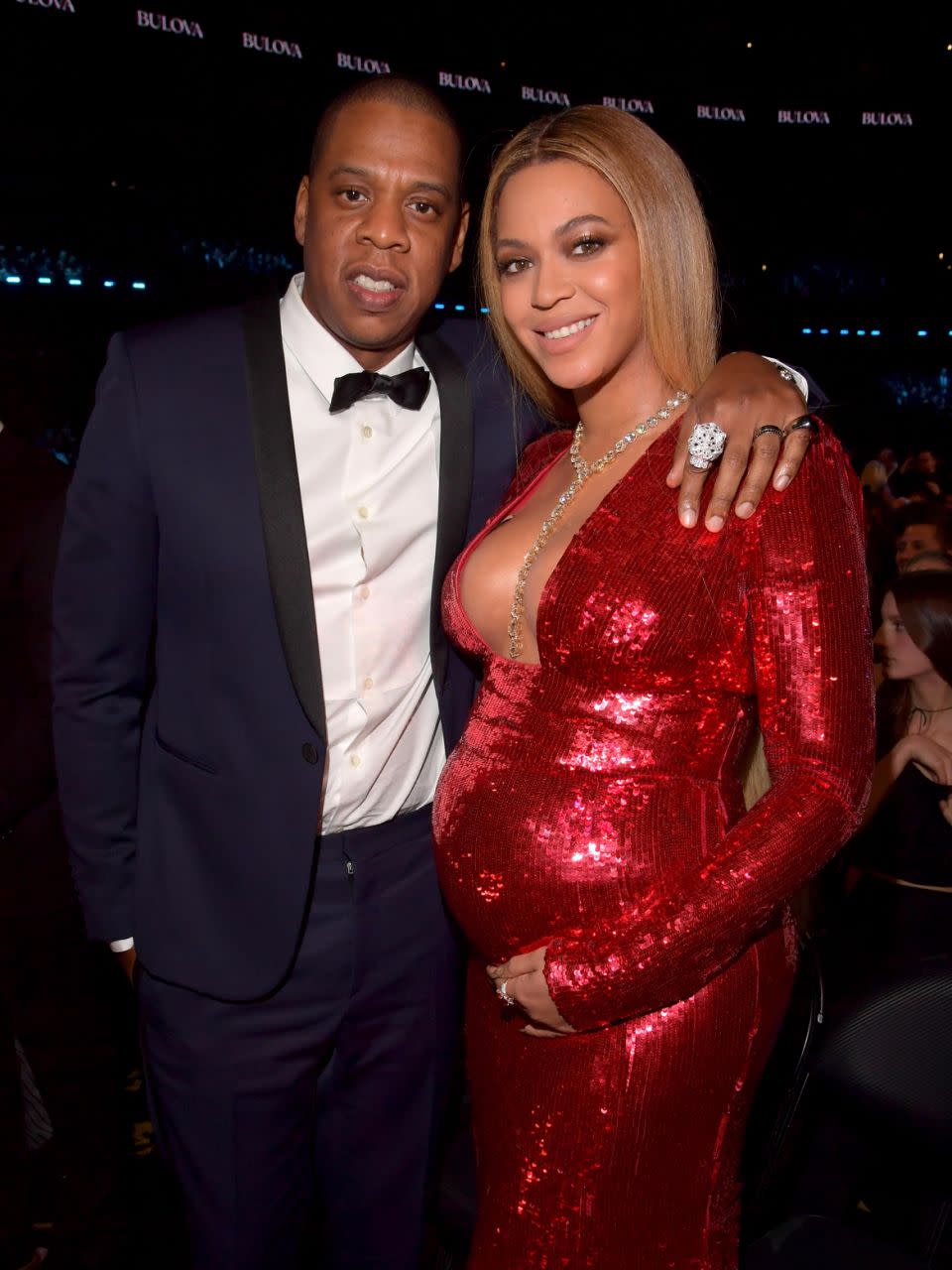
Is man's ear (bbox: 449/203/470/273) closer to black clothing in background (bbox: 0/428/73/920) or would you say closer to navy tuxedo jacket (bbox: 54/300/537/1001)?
navy tuxedo jacket (bbox: 54/300/537/1001)

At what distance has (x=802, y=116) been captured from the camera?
8.11 m

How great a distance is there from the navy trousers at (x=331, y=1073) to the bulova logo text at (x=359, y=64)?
6.08 m

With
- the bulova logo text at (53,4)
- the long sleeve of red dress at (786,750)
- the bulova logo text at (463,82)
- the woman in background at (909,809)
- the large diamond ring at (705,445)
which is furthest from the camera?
the bulova logo text at (463,82)

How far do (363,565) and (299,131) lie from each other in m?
6.12

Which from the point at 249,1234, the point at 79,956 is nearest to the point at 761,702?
the point at 249,1234

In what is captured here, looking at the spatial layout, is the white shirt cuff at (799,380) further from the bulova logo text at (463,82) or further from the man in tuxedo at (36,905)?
the bulova logo text at (463,82)

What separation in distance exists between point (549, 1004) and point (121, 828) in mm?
735

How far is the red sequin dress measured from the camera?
4.07 ft

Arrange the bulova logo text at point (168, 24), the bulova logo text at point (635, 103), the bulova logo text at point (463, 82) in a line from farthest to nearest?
the bulova logo text at point (635, 103) < the bulova logo text at point (463, 82) < the bulova logo text at point (168, 24)

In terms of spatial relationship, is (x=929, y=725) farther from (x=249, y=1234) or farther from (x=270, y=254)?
(x=270, y=254)

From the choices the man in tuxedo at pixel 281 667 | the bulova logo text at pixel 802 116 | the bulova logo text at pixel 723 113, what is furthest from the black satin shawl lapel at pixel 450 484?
the bulova logo text at pixel 802 116

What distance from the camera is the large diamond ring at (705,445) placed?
1.32 meters

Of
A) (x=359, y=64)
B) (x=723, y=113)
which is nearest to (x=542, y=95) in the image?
(x=723, y=113)

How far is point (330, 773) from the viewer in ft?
5.31
